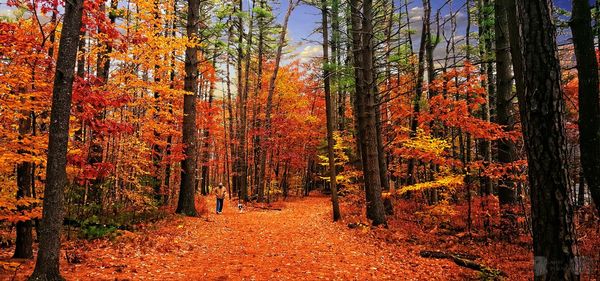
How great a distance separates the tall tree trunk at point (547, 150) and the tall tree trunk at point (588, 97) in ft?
13.0

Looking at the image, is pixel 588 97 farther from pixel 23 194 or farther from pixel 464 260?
Answer: pixel 23 194

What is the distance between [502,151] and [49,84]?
1189 centimetres

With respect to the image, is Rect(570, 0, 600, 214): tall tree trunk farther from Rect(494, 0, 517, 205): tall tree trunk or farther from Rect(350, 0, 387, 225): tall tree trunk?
Rect(350, 0, 387, 225): tall tree trunk

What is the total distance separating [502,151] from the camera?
34.5 ft

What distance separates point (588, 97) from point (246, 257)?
27.3 ft

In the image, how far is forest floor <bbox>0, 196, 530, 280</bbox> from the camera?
691 centimetres

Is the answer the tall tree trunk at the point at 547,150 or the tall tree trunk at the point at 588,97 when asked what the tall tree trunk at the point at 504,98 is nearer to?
the tall tree trunk at the point at 588,97

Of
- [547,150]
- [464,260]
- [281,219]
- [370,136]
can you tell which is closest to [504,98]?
[370,136]

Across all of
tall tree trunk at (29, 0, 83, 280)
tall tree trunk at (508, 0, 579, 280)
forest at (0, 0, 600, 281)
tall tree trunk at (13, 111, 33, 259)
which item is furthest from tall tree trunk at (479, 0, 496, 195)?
tall tree trunk at (13, 111, 33, 259)

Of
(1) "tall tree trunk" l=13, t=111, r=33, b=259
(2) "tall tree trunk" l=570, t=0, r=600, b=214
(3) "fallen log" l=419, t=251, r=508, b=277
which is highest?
(2) "tall tree trunk" l=570, t=0, r=600, b=214

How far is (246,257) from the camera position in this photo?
859cm

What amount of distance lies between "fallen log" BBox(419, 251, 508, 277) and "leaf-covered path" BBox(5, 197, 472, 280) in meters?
0.28

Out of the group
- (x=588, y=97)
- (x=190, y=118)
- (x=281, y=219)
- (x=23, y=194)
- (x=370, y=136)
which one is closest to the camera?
(x=23, y=194)

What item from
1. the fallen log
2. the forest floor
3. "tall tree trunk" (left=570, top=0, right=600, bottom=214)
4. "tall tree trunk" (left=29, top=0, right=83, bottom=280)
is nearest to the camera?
"tall tree trunk" (left=29, top=0, right=83, bottom=280)
